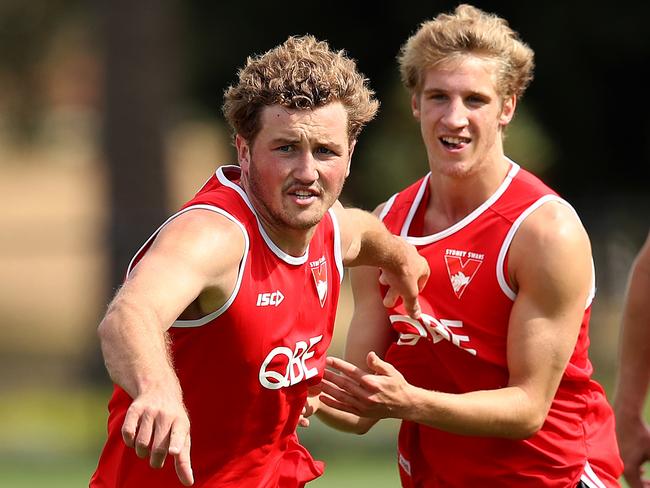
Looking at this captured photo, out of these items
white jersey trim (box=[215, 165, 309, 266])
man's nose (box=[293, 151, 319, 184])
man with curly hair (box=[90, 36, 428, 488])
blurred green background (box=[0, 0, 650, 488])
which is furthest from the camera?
blurred green background (box=[0, 0, 650, 488])

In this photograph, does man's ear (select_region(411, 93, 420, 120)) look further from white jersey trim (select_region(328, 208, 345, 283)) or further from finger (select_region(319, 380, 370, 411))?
finger (select_region(319, 380, 370, 411))

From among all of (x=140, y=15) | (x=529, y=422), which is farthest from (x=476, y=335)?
(x=140, y=15)

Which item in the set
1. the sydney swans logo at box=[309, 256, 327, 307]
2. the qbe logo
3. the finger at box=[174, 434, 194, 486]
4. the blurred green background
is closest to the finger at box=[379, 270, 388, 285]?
the sydney swans logo at box=[309, 256, 327, 307]

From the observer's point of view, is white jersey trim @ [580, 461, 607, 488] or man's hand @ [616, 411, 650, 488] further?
man's hand @ [616, 411, 650, 488]

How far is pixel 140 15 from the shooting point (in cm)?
1706

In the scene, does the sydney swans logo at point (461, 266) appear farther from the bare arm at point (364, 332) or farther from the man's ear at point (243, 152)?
the man's ear at point (243, 152)

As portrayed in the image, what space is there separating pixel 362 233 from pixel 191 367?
105 centimetres

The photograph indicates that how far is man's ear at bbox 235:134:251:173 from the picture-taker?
4.72 m

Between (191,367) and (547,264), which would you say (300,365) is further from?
(547,264)

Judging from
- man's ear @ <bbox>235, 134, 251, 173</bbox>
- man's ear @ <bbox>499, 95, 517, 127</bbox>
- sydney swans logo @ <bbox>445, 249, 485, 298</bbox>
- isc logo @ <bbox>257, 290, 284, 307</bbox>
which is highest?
man's ear @ <bbox>499, 95, 517, 127</bbox>

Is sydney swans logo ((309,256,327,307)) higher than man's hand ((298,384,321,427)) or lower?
higher

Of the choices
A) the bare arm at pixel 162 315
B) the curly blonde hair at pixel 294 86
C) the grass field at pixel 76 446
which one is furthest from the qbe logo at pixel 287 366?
the grass field at pixel 76 446

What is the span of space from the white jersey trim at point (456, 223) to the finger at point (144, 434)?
2186 millimetres

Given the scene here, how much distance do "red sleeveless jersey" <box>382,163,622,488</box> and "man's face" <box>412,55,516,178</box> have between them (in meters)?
0.19
